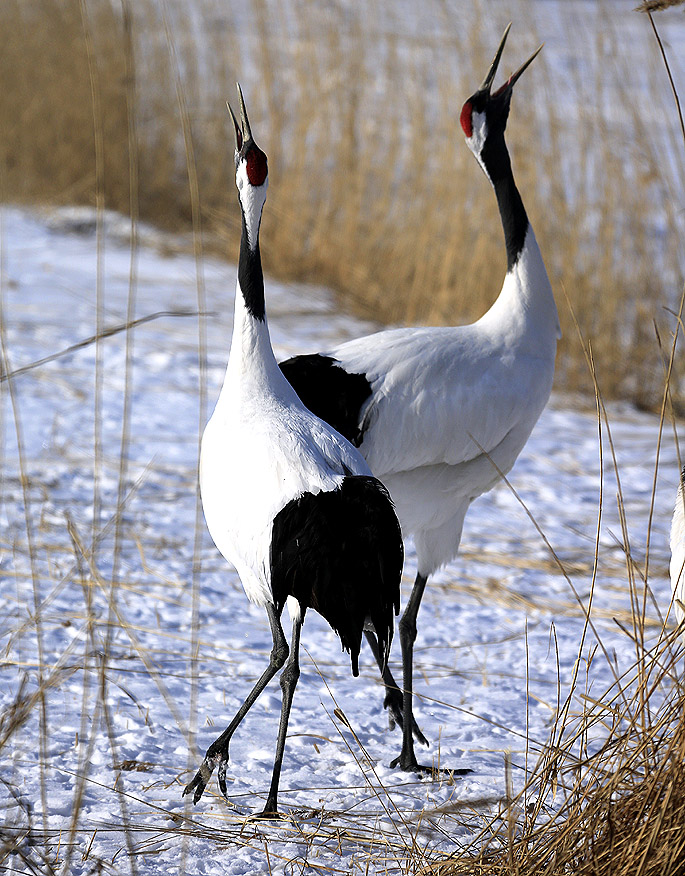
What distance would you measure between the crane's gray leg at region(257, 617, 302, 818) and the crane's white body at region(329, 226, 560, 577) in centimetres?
73

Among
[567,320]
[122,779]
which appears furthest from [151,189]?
[122,779]

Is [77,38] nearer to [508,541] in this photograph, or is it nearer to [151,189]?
[151,189]

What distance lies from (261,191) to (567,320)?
393cm

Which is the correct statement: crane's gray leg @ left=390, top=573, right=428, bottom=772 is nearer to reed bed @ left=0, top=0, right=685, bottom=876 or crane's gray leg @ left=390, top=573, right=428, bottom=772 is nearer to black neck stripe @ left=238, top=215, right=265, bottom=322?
reed bed @ left=0, top=0, right=685, bottom=876

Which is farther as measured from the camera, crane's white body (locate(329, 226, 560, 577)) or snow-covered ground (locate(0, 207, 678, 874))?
crane's white body (locate(329, 226, 560, 577))

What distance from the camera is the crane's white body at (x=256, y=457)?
2.22 m

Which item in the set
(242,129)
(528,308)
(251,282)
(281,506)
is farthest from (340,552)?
(528,308)

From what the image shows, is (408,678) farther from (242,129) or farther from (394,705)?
(242,129)

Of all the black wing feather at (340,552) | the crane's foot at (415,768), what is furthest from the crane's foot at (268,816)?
the crane's foot at (415,768)

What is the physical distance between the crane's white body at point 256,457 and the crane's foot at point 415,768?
0.60 metres

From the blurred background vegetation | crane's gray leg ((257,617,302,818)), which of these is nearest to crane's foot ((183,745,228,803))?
crane's gray leg ((257,617,302,818))

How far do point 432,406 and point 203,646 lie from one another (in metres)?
1.00

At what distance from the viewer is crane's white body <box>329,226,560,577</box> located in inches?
118

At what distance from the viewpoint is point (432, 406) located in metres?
3.01
